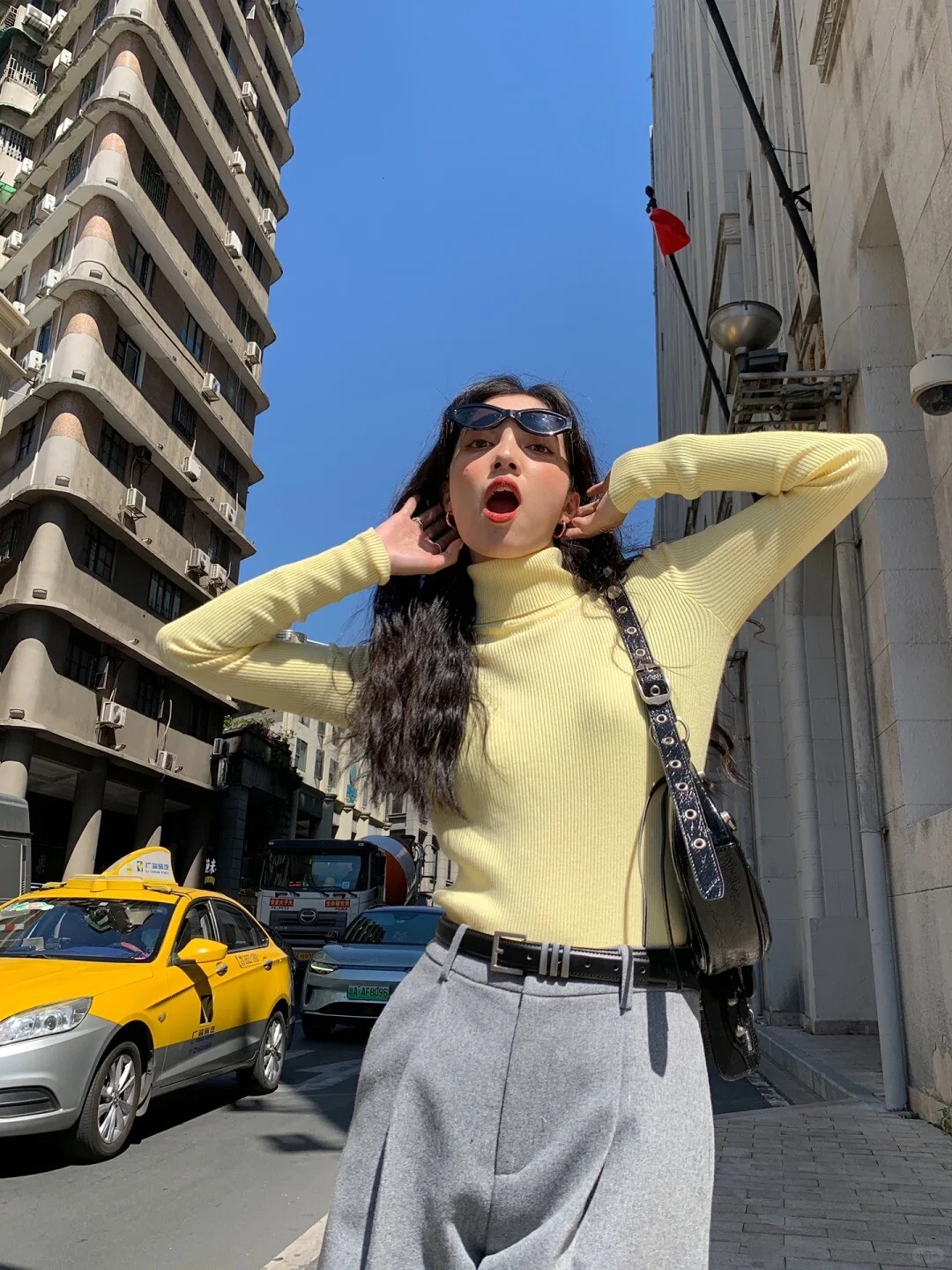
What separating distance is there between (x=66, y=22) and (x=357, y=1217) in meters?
32.9

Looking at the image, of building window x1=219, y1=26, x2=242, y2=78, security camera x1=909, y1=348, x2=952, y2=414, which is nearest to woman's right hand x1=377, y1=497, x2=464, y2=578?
security camera x1=909, y1=348, x2=952, y2=414

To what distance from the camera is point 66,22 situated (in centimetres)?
2736

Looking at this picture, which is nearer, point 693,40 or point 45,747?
point 45,747

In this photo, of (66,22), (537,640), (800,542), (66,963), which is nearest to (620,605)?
(537,640)

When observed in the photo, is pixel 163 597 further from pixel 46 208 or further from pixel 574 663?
pixel 574 663

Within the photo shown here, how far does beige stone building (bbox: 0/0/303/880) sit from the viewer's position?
876 inches

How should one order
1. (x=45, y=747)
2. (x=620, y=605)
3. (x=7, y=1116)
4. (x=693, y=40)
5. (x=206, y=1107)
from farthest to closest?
(x=693, y=40)
(x=45, y=747)
(x=206, y=1107)
(x=7, y=1116)
(x=620, y=605)

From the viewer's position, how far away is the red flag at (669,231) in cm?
1316

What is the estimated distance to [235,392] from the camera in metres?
31.0

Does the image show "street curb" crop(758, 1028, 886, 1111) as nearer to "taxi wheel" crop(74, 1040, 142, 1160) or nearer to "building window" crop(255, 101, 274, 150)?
"taxi wheel" crop(74, 1040, 142, 1160)

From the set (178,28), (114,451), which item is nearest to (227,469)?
(114,451)

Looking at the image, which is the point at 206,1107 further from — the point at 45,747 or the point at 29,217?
the point at 29,217

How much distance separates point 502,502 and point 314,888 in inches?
772

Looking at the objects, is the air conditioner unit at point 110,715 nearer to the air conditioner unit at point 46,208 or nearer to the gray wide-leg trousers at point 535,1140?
the air conditioner unit at point 46,208
